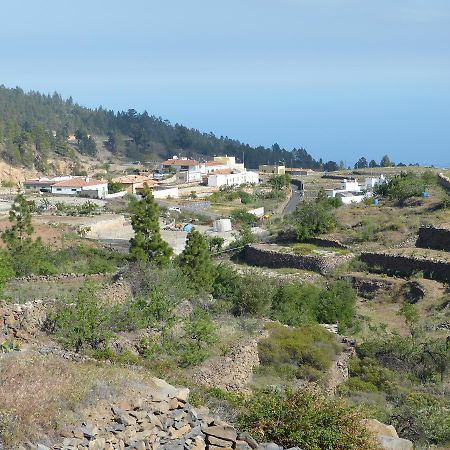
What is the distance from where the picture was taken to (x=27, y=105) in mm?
A: 133375

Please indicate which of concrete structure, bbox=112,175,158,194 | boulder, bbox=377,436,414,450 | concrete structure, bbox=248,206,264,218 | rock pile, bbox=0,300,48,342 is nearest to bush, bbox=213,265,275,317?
rock pile, bbox=0,300,48,342

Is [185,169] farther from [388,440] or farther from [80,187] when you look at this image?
[388,440]

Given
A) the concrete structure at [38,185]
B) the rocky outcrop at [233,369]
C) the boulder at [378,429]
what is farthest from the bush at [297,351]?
the concrete structure at [38,185]

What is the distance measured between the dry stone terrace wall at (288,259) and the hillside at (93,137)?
198ft

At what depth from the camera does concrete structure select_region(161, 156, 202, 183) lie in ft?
257

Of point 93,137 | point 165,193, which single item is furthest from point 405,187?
point 93,137

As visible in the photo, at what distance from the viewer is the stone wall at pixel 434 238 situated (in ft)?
90.9

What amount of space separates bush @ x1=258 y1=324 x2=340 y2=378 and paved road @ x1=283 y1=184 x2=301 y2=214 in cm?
3555

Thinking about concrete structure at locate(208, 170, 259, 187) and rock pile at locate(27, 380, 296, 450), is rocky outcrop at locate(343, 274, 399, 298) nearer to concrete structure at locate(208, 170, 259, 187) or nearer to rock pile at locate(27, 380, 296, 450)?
rock pile at locate(27, 380, 296, 450)

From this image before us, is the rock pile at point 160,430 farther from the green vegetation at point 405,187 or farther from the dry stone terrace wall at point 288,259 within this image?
the green vegetation at point 405,187

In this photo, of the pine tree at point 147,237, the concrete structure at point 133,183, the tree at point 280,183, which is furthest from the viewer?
the tree at point 280,183

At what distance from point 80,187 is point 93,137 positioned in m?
59.1

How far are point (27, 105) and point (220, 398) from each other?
13054cm

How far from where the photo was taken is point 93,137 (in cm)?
12256
